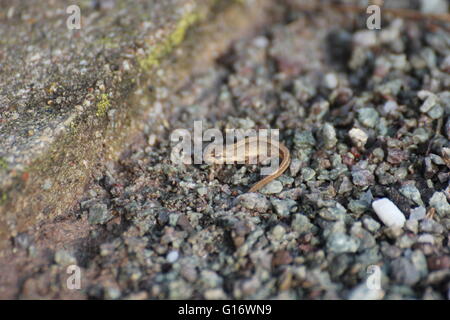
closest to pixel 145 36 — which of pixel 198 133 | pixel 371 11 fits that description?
pixel 198 133

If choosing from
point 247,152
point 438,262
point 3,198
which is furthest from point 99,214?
point 438,262

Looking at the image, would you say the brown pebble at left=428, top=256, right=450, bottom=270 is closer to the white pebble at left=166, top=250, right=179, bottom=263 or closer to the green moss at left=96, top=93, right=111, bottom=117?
the white pebble at left=166, top=250, right=179, bottom=263

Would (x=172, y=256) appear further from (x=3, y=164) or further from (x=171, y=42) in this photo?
(x=171, y=42)

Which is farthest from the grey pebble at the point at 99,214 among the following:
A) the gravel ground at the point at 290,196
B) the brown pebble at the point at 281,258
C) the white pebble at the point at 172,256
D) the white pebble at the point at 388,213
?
the white pebble at the point at 388,213

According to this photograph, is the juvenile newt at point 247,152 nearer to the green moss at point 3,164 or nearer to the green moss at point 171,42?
the green moss at point 171,42
